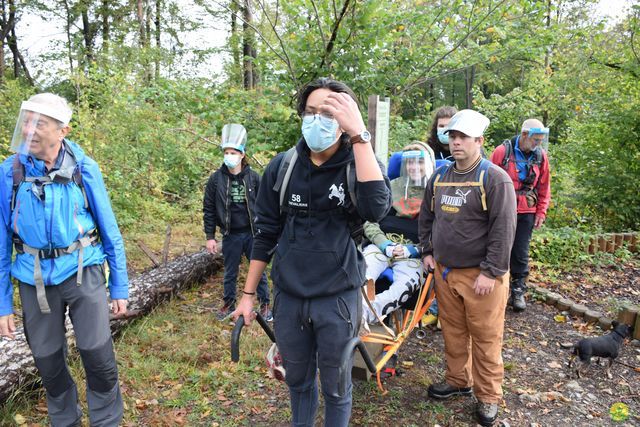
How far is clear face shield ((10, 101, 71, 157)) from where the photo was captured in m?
2.53

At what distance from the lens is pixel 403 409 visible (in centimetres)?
340

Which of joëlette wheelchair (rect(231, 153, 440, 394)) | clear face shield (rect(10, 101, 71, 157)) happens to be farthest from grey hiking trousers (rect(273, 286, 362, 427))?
clear face shield (rect(10, 101, 71, 157))

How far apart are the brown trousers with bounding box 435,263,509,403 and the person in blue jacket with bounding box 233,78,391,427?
116 centimetres

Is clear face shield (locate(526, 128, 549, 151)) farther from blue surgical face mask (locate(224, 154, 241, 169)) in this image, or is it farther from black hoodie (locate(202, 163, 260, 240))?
blue surgical face mask (locate(224, 154, 241, 169))

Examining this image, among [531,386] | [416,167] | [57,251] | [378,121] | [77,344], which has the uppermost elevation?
[378,121]

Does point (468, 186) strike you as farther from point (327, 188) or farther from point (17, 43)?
point (17, 43)

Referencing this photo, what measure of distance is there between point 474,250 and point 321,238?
1.42m

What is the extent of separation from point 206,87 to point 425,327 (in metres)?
4.51

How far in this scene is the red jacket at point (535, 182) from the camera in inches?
194

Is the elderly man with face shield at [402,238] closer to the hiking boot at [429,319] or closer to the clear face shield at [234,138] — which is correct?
the hiking boot at [429,319]

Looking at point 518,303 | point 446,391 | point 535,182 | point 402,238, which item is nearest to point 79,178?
point 402,238

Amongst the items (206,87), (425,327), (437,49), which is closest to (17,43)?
(206,87)

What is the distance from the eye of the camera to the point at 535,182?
16.3 ft

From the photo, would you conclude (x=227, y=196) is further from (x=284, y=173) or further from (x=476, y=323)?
(x=476, y=323)
